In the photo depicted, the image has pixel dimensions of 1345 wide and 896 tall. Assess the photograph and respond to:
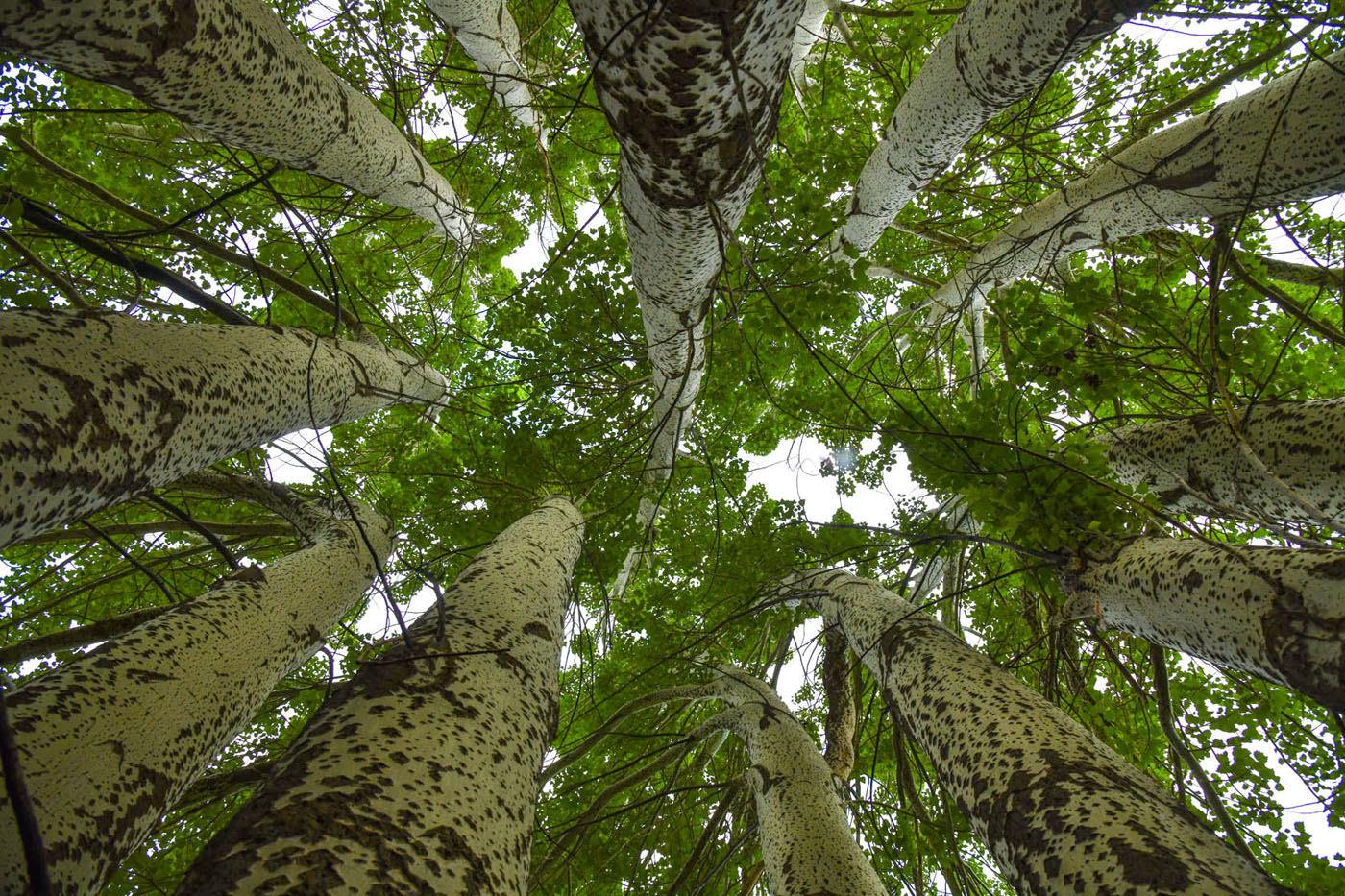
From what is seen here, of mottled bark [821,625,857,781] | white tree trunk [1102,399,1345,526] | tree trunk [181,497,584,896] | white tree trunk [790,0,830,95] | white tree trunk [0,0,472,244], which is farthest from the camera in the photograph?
white tree trunk [790,0,830,95]

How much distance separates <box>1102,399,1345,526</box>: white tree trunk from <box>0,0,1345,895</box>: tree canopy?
0.14 meters

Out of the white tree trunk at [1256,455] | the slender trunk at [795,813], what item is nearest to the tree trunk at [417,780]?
the slender trunk at [795,813]

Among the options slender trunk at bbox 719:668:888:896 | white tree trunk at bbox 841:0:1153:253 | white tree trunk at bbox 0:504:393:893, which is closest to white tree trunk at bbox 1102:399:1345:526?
white tree trunk at bbox 841:0:1153:253

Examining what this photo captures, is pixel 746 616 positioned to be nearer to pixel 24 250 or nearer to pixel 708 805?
pixel 708 805

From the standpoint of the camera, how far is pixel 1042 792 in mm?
1542

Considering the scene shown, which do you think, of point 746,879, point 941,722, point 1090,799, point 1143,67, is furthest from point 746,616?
point 1143,67

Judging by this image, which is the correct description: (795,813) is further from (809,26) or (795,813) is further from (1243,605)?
(809,26)

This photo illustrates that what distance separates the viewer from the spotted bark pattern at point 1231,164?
6.88 feet

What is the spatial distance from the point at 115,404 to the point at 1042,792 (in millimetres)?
2477

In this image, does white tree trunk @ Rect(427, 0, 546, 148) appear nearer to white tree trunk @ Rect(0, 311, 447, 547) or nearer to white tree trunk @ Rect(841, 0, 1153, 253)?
white tree trunk @ Rect(841, 0, 1153, 253)

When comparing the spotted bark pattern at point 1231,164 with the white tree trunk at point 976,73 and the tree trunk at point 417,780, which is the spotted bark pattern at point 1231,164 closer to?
the white tree trunk at point 976,73

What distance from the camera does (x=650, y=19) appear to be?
3.67 ft

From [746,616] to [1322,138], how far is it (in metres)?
3.90

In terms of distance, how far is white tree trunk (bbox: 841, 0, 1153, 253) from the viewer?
83.4 inches
